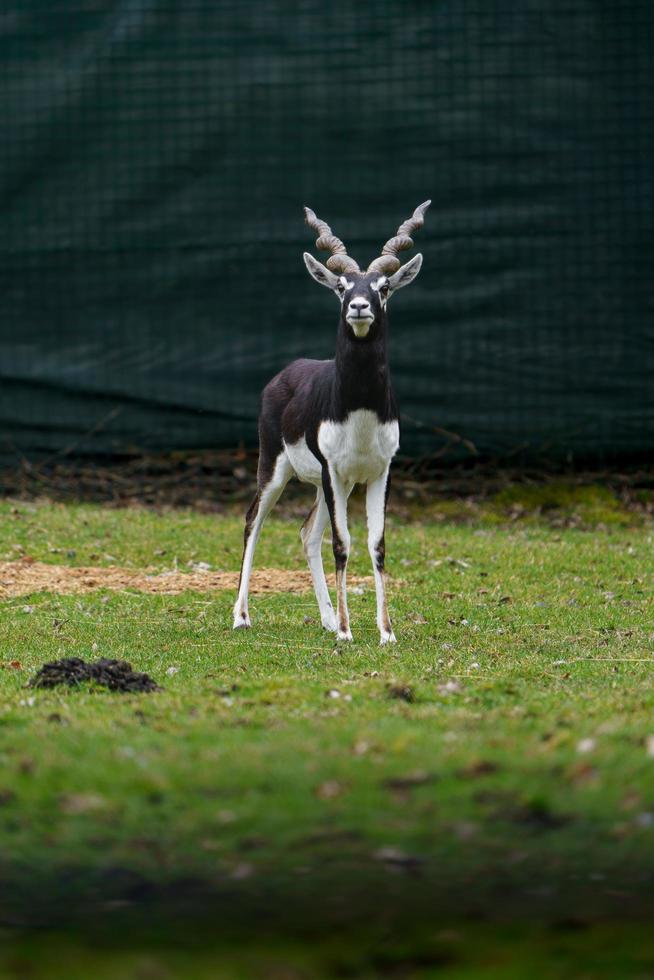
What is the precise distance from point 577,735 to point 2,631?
4.67m

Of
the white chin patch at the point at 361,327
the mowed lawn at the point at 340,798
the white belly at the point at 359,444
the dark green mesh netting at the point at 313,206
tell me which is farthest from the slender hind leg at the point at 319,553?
the dark green mesh netting at the point at 313,206

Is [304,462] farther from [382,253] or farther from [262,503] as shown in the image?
[382,253]

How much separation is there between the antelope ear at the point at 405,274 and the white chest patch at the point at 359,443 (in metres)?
0.81

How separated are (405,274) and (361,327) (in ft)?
2.32

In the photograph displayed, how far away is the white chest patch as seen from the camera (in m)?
8.84

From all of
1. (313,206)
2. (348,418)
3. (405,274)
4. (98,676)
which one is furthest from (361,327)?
(313,206)

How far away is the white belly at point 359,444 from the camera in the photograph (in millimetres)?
8852

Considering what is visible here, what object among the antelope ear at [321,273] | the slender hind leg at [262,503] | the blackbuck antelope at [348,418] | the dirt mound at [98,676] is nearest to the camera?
the dirt mound at [98,676]

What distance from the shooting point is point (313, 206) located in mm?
14672

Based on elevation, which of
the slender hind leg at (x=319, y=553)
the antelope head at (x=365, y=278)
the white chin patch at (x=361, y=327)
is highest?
the antelope head at (x=365, y=278)

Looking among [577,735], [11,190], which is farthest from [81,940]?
[11,190]

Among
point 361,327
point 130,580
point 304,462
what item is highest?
point 361,327

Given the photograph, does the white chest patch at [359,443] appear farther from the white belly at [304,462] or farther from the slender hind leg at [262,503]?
the slender hind leg at [262,503]

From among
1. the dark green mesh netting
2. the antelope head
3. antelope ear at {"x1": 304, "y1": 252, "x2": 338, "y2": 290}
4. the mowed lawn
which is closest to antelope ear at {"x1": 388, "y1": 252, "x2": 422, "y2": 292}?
the antelope head
